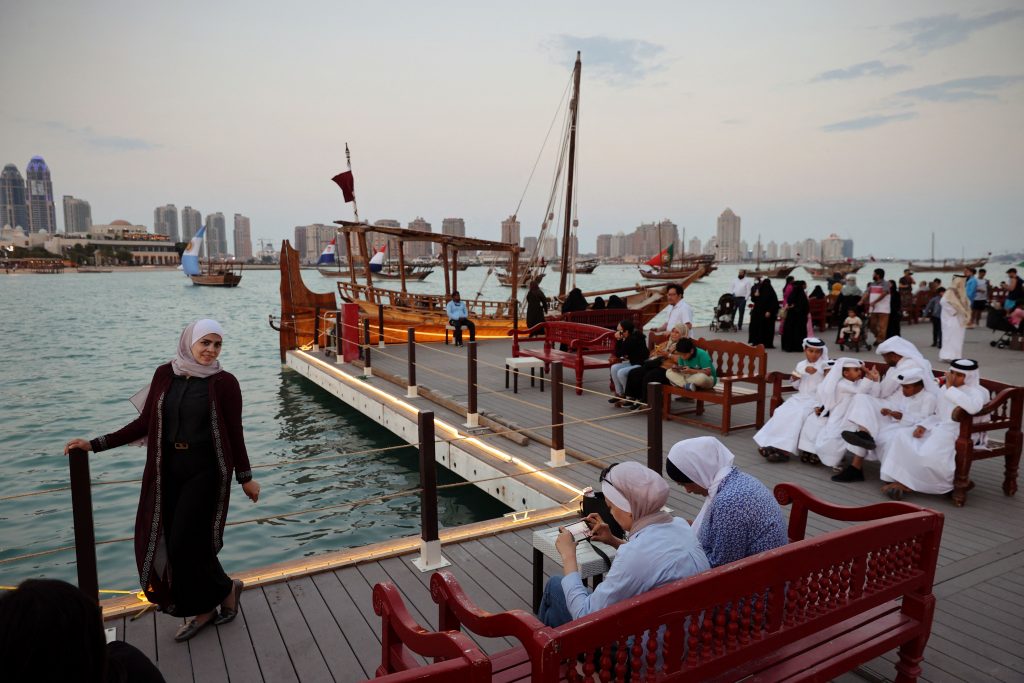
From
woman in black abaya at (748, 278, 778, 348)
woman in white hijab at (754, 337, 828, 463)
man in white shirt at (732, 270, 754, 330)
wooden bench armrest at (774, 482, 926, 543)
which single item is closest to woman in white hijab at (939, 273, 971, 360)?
woman in black abaya at (748, 278, 778, 348)

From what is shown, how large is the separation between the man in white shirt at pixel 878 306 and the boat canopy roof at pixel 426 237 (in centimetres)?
791

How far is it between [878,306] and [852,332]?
946 millimetres

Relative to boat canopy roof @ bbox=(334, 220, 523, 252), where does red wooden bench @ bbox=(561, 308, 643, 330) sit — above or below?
below

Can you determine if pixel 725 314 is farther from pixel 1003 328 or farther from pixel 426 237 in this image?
pixel 426 237

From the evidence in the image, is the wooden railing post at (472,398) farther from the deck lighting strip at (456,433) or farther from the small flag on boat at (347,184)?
the small flag on boat at (347,184)

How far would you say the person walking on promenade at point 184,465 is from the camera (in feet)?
10.3

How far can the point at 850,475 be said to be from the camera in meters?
5.67

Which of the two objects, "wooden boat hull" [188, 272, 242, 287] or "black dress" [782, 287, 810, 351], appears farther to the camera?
"wooden boat hull" [188, 272, 242, 287]

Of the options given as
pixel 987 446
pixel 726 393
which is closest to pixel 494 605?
pixel 726 393

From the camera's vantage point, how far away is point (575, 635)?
1.72m

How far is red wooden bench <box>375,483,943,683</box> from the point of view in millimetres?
1822

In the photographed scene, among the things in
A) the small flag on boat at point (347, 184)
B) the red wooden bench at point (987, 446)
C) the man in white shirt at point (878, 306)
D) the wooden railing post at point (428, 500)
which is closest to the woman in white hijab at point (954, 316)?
the man in white shirt at point (878, 306)

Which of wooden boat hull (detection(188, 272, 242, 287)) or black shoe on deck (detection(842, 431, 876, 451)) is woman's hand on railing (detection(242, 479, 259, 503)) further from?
wooden boat hull (detection(188, 272, 242, 287))

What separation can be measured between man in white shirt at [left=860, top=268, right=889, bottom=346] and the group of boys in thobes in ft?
27.5
